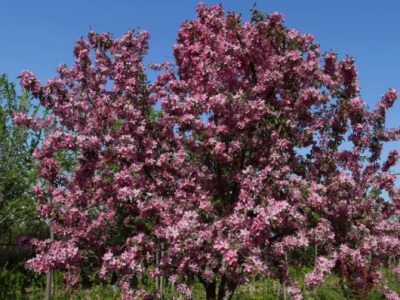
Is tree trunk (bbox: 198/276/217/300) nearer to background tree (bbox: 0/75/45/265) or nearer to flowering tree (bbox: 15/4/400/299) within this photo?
flowering tree (bbox: 15/4/400/299)

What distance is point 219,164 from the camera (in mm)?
9039

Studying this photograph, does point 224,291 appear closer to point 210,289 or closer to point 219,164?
point 210,289

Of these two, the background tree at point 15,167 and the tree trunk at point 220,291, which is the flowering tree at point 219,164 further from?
the background tree at point 15,167

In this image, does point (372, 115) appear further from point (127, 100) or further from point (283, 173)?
point (127, 100)

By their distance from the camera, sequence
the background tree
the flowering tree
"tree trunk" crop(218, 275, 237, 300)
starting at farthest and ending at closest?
the background tree
"tree trunk" crop(218, 275, 237, 300)
the flowering tree

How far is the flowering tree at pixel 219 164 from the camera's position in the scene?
7984 mm

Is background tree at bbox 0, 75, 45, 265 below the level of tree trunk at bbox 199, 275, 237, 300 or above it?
above

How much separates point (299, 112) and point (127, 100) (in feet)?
11.6

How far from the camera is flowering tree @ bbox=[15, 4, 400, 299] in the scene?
798cm

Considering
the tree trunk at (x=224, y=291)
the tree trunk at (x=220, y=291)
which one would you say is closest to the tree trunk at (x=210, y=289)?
the tree trunk at (x=220, y=291)

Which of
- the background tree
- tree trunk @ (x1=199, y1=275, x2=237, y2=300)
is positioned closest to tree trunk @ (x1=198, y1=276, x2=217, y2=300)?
tree trunk @ (x1=199, y1=275, x2=237, y2=300)

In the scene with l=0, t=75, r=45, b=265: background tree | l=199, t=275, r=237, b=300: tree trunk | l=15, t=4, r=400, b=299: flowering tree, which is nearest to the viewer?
l=15, t=4, r=400, b=299: flowering tree

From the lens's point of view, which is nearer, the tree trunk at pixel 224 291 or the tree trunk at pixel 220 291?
the tree trunk at pixel 224 291

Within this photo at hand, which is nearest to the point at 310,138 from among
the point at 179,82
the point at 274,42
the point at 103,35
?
the point at 274,42
